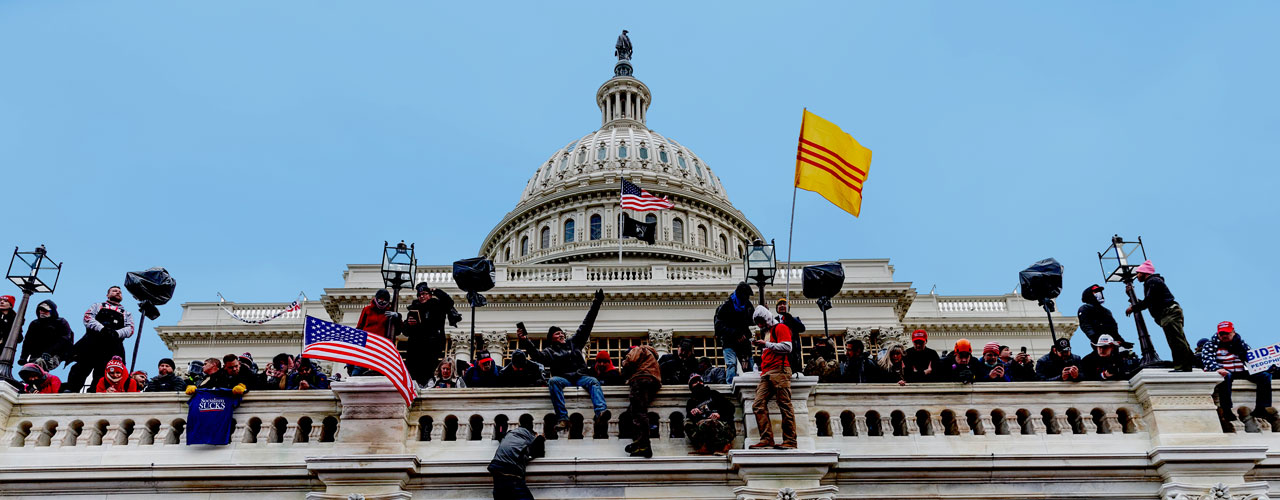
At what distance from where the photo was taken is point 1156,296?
13023 mm

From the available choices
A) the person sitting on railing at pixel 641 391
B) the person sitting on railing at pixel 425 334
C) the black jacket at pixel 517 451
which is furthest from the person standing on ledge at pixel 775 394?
the person sitting on railing at pixel 425 334

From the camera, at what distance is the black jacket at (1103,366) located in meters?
13.2

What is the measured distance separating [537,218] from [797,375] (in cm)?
6873

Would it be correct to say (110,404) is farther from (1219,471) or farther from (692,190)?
(692,190)

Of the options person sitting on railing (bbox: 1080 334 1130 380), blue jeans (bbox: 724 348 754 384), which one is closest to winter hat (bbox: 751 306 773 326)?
blue jeans (bbox: 724 348 754 384)

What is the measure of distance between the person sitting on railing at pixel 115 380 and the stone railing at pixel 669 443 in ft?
4.21

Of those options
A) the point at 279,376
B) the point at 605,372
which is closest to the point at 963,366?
the point at 605,372

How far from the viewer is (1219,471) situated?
11.5 metres

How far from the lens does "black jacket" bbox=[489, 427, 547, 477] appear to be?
11.4 metres

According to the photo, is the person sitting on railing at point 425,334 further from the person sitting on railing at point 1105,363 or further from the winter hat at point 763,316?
the person sitting on railing at point 1105,363

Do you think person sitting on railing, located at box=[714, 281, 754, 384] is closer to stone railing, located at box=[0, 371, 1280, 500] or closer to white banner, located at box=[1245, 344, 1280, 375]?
stone railing, located at box=[0, 371, 1280, 500]

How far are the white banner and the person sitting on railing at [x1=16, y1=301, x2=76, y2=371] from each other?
48.6 ft

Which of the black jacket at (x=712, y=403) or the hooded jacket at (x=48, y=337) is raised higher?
the hooded jacket at (x=48, y=337)

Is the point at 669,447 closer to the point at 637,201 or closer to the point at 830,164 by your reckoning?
the point at 830,164
